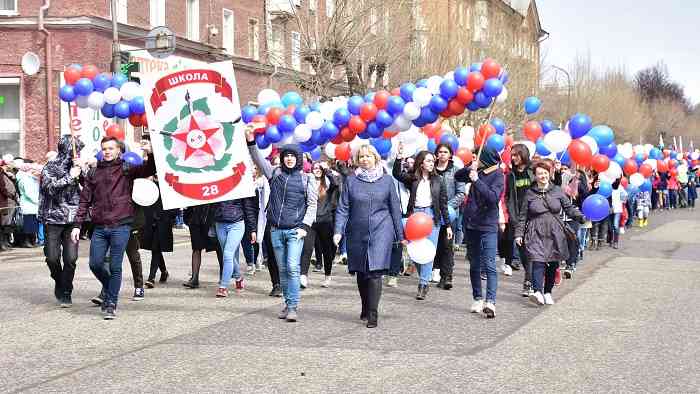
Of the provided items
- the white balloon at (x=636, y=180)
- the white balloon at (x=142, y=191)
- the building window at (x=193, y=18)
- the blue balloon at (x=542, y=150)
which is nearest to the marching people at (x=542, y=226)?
the blue balloon at (x=542, y=150)

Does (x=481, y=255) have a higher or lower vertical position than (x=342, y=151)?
lower

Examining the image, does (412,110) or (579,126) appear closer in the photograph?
(412,110)

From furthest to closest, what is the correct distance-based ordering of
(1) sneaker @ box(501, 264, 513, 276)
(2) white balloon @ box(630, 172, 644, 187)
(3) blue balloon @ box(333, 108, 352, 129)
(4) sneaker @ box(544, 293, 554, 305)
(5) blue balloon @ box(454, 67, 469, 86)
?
(2) white balloon @ box(630, 172, 644, 187)
(1) sneaker @ box(501, 264, 513, 276)
(3) blue balloon @ box(333, 108, 352, 129)
(5) blue balloon @ box(454, 67, 469, 86)
(4) sneaker @ box(544, 293, 554, 305)

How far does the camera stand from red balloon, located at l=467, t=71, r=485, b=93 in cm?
1080

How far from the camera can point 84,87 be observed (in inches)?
435

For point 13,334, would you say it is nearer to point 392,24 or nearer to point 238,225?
point 238,225

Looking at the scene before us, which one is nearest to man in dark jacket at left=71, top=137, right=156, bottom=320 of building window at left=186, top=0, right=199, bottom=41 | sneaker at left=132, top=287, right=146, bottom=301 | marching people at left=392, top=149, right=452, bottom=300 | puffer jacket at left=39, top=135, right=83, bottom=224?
puffer jacket at left=39, top=135, right=83, bottom=224

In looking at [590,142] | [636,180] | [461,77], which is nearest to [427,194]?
[461,77]

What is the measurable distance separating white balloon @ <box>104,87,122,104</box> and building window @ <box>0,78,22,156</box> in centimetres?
1649

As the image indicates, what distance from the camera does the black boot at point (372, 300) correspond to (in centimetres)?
900

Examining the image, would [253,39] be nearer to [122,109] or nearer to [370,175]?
[122,109]

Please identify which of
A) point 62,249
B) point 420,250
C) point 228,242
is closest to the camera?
point 420,250

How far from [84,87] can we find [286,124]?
7.39ft

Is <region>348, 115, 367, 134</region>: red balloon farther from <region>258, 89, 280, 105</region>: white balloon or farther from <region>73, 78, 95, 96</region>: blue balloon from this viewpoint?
<region>73, 78, 95, 96</region>: blue balloon
